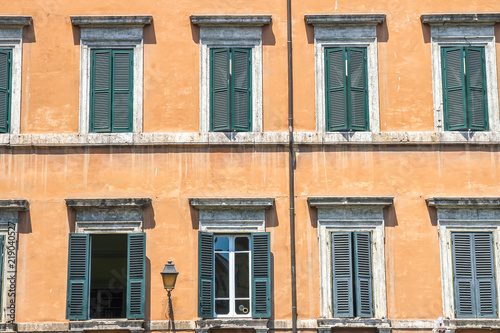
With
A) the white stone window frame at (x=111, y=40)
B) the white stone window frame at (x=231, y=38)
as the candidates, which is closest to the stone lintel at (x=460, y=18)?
the white stone window frame at (x=231, y=38)

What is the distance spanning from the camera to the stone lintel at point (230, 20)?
60.6ft

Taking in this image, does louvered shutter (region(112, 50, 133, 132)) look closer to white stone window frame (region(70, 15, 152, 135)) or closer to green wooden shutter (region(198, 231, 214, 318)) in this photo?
white stone window frame (region(70, 15, 152, 135))

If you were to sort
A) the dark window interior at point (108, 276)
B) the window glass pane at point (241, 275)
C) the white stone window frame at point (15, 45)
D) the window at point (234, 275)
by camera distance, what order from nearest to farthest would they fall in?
the window at point (234, 275)
the dark window interior at point (108, 276)
the window glass pane at point (241, 275)
the white stone window frame at point (15, 45)

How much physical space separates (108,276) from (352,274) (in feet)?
15.5

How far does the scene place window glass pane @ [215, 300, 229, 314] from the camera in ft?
58.4

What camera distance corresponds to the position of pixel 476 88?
18.4 m

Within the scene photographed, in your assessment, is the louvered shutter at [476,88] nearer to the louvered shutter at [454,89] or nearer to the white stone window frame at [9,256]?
the louvered shutter at [454,89]

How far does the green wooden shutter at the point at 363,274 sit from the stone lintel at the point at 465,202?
4.86ft

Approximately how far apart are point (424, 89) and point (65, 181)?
7.38m

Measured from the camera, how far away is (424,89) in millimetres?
18531

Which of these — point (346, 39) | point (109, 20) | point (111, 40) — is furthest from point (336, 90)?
point (109, 20)

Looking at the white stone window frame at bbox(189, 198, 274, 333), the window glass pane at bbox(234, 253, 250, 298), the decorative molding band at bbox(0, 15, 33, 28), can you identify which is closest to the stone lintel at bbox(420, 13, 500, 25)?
the white stone window frame at bbox(189, 198, 274, 333)

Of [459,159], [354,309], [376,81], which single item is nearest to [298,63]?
[376,81]

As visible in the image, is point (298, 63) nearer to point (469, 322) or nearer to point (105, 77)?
point (105, 77)
